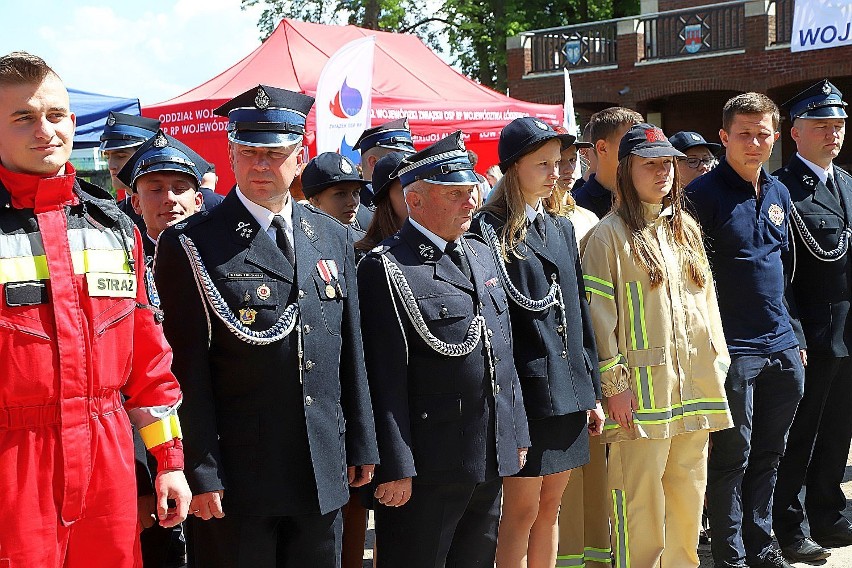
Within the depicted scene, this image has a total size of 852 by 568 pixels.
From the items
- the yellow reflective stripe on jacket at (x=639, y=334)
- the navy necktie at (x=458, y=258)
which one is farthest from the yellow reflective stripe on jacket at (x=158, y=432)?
the yellow reflective stripe on jacket at (x=639, y=334)

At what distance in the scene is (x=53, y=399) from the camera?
261 centimetres

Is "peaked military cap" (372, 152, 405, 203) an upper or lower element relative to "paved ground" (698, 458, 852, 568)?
upper

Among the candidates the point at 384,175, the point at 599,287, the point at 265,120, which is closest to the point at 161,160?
the point at 384,175

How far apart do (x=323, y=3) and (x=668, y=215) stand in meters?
33.2

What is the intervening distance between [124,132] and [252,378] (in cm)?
322

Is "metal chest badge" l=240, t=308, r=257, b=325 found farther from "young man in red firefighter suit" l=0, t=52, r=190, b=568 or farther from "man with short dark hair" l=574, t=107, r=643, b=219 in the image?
"man with short dark hair" l=574, t=107, r=643, b=219

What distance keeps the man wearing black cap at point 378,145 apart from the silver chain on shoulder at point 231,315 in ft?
10.6

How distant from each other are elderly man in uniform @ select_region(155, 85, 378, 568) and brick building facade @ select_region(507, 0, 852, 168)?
65.1ft

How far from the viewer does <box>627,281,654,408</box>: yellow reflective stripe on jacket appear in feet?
14.7

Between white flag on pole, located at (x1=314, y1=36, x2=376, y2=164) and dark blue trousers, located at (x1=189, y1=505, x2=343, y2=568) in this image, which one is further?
white flag on pole, located at (x1=314, y1=36, x2=376, y2=164)

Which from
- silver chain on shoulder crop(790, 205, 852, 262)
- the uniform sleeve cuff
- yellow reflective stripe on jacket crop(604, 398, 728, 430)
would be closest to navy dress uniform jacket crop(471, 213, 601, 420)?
yellow reflective stripe on jacket crop(604, 398, 728, 430)

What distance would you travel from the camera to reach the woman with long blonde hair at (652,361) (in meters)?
4.47

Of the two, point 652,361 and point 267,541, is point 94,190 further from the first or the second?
point 652,361

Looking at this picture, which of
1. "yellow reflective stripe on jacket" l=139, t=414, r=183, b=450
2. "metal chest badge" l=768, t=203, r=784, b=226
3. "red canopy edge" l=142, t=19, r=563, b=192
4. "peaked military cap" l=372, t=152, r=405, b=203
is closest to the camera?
"yellow reflective stripe on jacket" l=139, t=414, r=183, b=450
